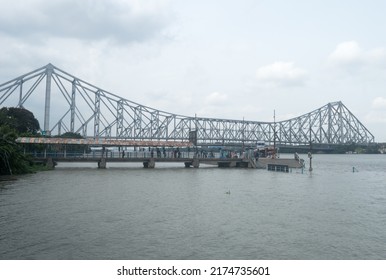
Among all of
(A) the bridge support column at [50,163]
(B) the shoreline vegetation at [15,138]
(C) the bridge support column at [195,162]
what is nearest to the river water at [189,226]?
(B) the shoreline vegetation at [15,138]

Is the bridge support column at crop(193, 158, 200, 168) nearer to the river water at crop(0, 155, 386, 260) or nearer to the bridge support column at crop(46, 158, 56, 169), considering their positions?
the bridge support column at crop(46, 158, 56, 169)

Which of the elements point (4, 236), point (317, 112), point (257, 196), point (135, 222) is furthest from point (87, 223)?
point (317, 112)

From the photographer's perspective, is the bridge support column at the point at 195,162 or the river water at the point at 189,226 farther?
the bridge support column at the point at 195,162

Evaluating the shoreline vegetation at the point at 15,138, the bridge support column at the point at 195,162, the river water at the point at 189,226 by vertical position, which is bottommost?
the river water at the point at 189,226

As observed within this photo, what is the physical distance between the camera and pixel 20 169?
35.5 metres

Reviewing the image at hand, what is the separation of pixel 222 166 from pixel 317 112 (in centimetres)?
13078

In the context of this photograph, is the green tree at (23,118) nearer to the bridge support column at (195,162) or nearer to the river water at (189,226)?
the bridge support column at (195,162)

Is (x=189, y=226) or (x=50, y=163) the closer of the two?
(x=189, y=226)

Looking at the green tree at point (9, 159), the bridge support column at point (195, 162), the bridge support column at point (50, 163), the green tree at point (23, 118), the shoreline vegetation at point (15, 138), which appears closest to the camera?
the green tree at point (9, 159)

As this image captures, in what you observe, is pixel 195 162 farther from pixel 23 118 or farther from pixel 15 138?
pixel 23 118

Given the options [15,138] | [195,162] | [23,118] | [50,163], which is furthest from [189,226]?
[23,118]

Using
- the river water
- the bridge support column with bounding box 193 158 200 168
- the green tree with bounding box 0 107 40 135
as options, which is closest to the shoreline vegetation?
the green tree with bounding box 0 107 40 135

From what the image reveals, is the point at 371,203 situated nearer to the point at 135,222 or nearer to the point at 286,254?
the point at 286,254

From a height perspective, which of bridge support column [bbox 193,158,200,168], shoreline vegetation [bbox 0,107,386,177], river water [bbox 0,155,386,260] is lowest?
river water [bbox 0,155,386,260]
